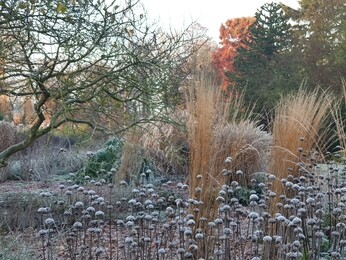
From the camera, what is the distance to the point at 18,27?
2367 mm

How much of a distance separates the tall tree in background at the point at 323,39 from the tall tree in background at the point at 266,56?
592 mm

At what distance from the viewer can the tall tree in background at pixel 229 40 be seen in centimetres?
2081

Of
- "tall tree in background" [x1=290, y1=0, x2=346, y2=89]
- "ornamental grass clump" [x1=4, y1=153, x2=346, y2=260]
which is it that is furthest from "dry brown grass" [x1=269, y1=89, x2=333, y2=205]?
"tall tree in background" [x1=290, y1=0, x2=346, y2=89]

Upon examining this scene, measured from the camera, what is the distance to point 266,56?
16828 millimetres

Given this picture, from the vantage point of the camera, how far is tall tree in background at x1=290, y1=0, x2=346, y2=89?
1459 centimetres

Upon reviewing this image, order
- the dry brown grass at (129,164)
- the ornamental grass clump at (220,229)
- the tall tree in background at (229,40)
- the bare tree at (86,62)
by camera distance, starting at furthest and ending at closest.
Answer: the tall tree in background at (229,40) → the dry brown grass at (129,164) → the bare tree at (86,62) → the ornamental grass clump at (220,229)

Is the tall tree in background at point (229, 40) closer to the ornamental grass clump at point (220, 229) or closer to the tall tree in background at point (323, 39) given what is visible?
the tall tree in background at point (323, 39)

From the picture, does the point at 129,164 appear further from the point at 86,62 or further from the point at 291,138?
the point at 86,62

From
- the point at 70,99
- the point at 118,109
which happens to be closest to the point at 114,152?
the point at 118,109

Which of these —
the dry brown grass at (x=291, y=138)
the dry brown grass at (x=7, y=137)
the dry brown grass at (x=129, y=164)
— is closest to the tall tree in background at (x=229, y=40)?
the dry brown grass at (x=7, y=137)

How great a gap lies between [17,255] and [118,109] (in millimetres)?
1197

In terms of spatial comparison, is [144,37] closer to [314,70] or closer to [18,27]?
[18,27]

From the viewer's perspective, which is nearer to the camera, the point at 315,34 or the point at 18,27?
the point at 18,27

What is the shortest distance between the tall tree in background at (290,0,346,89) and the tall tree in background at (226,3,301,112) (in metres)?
0.59
